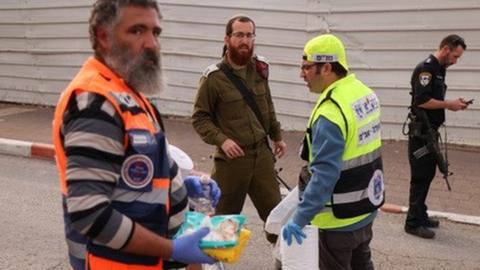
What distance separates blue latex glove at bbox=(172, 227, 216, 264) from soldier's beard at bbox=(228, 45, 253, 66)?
7.82 feet

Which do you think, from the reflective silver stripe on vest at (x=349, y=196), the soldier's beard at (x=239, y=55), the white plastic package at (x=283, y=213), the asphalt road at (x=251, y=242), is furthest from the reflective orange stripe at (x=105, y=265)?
the asphalt road at (x=251, y=242)

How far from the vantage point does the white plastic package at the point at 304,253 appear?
3055 mm

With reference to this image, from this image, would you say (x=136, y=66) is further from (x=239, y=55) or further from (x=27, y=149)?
(x=27, y=149)

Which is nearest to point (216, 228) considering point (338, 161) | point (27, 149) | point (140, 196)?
point (140, 196)

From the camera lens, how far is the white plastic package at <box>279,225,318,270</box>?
305 centimetres

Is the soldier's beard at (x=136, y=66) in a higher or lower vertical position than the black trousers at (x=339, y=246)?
higher

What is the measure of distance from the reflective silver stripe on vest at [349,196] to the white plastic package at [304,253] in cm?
20

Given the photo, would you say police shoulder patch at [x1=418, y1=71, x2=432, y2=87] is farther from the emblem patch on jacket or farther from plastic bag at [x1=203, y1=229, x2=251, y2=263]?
the emblem patch on jacket

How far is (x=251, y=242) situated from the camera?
5055 millimetres

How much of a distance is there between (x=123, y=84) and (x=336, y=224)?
1.61 meters

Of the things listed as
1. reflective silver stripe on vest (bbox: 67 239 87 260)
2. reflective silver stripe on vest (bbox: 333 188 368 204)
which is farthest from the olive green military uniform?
reflective silver stripe on vest (bbox: 67 239 87 260)

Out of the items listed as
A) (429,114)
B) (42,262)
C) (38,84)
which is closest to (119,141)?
(42,262)

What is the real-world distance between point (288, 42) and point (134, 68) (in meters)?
6.88

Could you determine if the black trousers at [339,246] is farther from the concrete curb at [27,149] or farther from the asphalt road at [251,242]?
the concrete curb at [27,149]
